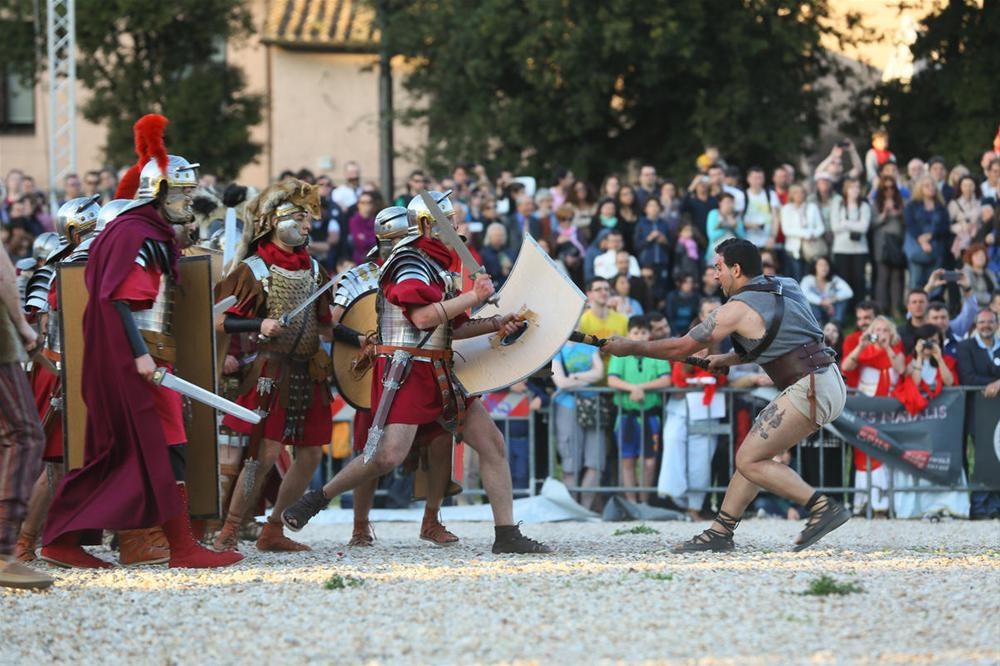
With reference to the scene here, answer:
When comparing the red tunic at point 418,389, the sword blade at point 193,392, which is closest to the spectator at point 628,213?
the red tunic at point 418,389

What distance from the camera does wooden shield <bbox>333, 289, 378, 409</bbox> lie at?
981 cm

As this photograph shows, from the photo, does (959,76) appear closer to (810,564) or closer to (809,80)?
(809,80)

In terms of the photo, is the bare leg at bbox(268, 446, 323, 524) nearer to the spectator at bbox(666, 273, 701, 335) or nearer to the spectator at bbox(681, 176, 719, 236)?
the spectator at bbox(666, 273, 701, 335)

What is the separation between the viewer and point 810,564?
8398mm

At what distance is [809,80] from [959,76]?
1.95 meters

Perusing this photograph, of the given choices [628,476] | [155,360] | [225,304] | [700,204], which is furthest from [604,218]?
[155,360]

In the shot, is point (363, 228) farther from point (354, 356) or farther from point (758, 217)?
point (354, 356)

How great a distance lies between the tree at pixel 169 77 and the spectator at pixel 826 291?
416 inches

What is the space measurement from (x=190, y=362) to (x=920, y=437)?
19.8 ft

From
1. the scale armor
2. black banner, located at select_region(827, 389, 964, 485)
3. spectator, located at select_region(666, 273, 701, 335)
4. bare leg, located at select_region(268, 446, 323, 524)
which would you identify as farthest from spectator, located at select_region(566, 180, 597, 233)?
the scale armor

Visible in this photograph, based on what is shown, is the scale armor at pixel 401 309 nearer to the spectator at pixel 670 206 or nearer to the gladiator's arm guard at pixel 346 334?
the gladiator's arm guard at pixel 346 334

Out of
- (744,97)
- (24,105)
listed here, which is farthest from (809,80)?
(24,105)

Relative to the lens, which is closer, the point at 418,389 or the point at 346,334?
the point at 418,389

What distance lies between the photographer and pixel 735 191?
55.0 ft
